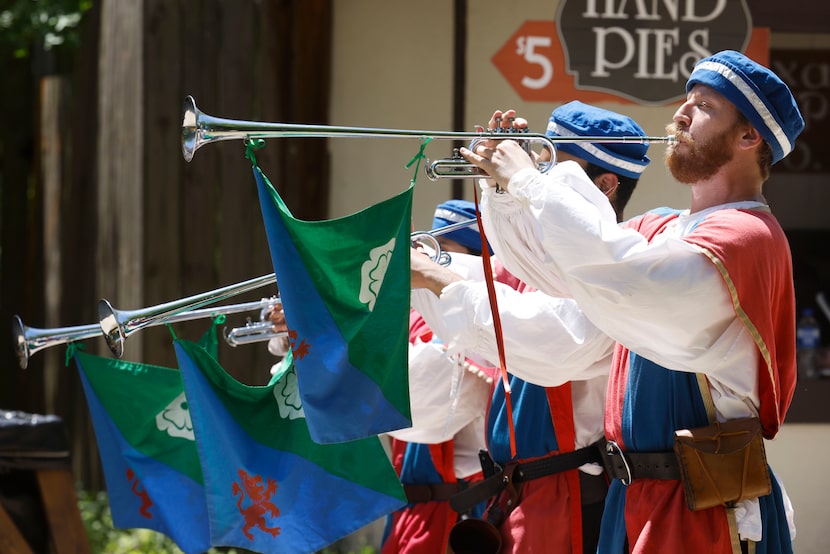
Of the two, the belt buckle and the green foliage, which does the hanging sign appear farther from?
the green foliage

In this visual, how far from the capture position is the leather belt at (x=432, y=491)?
13.6ft

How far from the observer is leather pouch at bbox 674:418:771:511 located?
9.08 ft

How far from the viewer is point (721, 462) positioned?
2770 millimetres

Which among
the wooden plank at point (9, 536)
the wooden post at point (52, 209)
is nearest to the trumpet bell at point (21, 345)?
the wooden plank at point (9, 536)

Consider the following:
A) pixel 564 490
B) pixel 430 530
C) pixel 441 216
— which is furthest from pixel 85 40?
pixel 564 490

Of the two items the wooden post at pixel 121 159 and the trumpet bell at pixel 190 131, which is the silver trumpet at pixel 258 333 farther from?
the wooden post at pixel 121 159

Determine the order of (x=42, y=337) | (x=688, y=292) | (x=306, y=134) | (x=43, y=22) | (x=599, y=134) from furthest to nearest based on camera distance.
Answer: (x=43, y=22) → (x=42, y=337) → (x=599, y=134) → (x=306, y=134) → (x=688, y=292)

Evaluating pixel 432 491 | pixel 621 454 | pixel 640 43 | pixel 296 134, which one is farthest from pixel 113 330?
pixel 640 43

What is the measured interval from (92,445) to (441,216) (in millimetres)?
3844

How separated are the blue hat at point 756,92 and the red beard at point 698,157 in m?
0.08

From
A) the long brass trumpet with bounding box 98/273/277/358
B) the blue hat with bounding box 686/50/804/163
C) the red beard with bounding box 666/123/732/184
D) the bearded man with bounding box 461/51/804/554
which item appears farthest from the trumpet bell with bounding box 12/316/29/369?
the blue hat with bounding box 686/50/804/163

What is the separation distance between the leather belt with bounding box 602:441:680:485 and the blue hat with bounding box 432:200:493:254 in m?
1.31

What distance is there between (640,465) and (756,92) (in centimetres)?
90

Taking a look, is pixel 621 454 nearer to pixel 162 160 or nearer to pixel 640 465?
pixel 640 465
